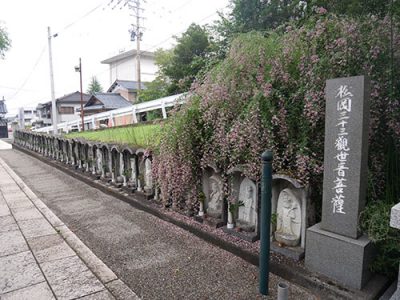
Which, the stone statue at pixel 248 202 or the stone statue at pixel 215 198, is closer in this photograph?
the stone statue at pixel 248 202

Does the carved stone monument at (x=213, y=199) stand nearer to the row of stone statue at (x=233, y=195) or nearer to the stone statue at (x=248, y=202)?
the row of stone statue at (x=233, y=195)

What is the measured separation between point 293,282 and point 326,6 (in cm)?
381

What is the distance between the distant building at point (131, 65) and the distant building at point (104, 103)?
404 inches

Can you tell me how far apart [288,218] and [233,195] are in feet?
2.33

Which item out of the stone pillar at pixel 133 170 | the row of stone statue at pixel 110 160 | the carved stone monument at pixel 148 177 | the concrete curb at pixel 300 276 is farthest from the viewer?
the stone pillar at pixel 133 170

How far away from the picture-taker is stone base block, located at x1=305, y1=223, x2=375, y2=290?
211 cm

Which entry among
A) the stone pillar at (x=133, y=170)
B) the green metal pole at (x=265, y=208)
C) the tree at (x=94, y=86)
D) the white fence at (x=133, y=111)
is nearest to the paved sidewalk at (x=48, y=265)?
the green metal pole at (x=265, y=208)

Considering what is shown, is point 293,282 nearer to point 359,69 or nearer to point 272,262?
point 272,262

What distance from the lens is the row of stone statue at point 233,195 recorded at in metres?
2.69

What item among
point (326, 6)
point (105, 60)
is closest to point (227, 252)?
point (326, 6)

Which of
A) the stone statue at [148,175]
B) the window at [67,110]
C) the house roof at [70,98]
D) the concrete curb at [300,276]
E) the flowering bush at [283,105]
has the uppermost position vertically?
the house roof at [70,98]

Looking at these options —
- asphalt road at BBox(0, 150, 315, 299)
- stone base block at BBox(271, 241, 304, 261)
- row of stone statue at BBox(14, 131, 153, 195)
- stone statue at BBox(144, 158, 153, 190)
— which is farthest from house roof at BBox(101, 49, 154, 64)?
stone base block at BBox(271, 241, 304, 261)

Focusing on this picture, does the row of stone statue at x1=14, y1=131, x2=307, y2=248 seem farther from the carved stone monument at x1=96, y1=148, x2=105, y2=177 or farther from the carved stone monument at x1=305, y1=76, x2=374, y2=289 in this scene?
the carved stone monument at x1=305, y1=76, x2=374, y2=289

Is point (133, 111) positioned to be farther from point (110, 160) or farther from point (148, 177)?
point (148, 177)
